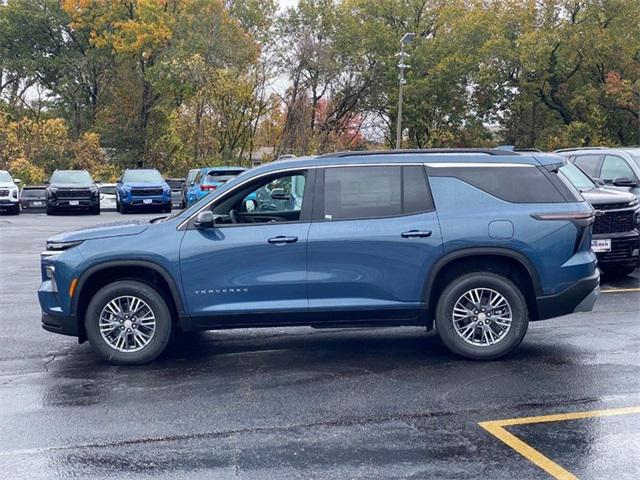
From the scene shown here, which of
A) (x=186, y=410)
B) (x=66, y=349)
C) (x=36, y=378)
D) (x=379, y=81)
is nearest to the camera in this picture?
(x=186, y=410)

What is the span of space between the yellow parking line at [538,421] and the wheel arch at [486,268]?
160 centimetres

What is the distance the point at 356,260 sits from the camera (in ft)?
22.7

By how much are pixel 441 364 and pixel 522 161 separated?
202 cm

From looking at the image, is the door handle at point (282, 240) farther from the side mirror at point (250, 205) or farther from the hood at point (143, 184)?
the hood at point (143, 184)

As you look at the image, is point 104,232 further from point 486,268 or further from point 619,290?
point 619,290

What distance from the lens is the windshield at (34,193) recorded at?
30.3 meters

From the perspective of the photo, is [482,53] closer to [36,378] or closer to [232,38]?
[232,38]

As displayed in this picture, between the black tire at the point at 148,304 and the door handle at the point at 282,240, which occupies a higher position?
the door handle at the point at 282,240

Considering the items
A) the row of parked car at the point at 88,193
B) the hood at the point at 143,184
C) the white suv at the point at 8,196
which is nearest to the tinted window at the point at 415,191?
the row of parked car at the point at 88,193

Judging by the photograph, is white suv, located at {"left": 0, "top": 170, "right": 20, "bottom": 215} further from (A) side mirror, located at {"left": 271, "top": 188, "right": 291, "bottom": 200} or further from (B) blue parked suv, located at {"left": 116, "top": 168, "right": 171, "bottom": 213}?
(A) side mirror, located at {"left": 271, "top": 188, "right": 291, "bottom": 200}

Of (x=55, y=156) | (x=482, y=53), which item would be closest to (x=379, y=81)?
(x=482, y=53)

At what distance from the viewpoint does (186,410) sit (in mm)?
5801

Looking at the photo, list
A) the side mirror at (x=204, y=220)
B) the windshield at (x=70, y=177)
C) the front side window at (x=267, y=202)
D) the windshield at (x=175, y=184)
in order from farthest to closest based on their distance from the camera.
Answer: the windshield at (x=175, y=184), the windshield at (x=70, y=177), the front side window at (x=267, y=202), the side mirror at (x=204, y=220)

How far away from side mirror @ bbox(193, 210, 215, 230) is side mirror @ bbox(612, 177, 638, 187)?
7954mm
